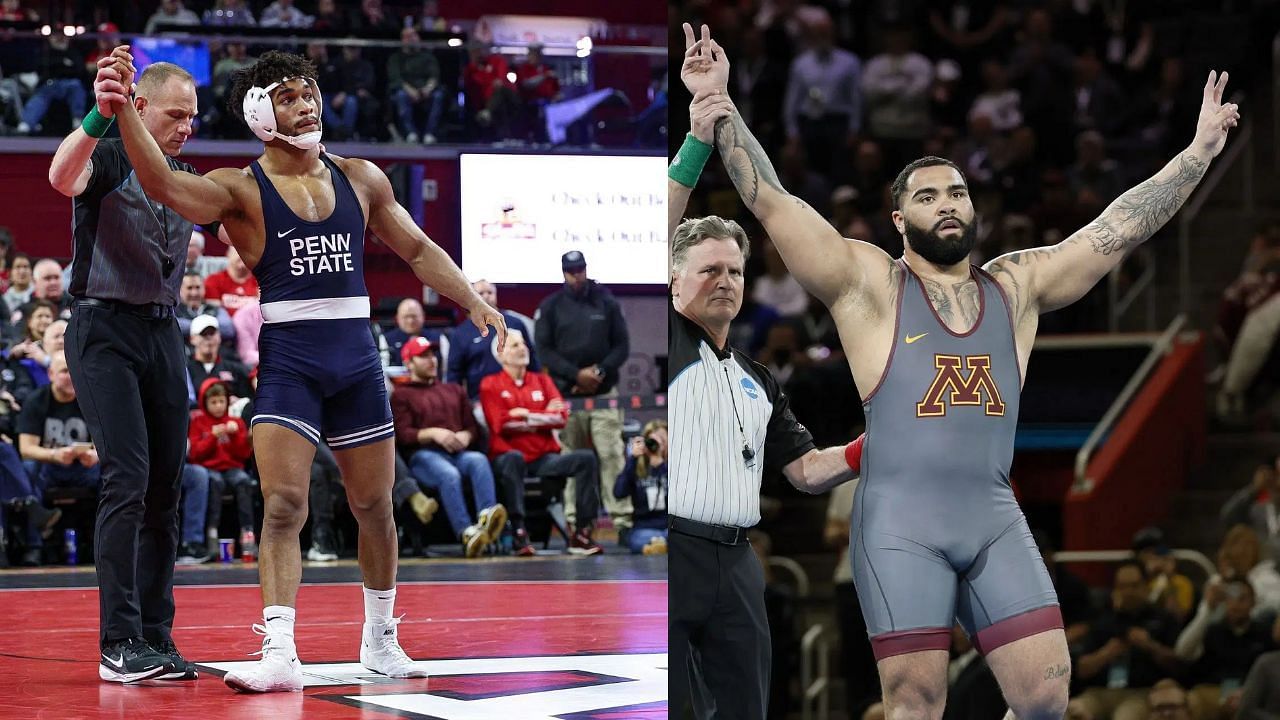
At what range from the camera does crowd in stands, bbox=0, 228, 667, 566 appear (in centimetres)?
729

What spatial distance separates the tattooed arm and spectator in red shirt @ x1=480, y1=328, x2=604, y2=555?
4.71 meters

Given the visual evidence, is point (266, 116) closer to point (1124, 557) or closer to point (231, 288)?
point (231, 288)

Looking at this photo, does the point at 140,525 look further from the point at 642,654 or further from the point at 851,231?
the point at 851,231

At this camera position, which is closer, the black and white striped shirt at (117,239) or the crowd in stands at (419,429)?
the black and white striped shirt at (117,239)

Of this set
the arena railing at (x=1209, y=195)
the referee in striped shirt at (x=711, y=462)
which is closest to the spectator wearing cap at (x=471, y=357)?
the arena railing at (x=1209, y=195)

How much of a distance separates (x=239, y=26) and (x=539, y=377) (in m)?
3.54

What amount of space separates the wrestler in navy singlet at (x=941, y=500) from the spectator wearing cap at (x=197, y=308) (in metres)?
5.38

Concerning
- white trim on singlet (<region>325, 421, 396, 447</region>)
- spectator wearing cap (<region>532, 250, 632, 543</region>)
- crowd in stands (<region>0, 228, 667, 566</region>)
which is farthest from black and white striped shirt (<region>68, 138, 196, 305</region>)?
spectator wearing cap (<region>532, 250, 632, 543</region>)

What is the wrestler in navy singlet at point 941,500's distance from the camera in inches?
120

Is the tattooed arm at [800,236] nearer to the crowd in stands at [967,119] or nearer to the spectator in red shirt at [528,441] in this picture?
the spectator in red shirt at [528,441]

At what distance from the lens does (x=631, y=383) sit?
28.8 feet

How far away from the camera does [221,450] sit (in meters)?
7.43

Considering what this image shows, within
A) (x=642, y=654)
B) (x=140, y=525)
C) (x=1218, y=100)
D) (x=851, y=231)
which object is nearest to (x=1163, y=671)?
(x=851, y=231)

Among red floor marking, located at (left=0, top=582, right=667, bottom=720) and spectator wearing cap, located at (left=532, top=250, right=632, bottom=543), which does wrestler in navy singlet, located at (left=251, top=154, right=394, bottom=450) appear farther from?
spectator wearing cap, located at (left=532, top=250, right=632, bottom=543)
